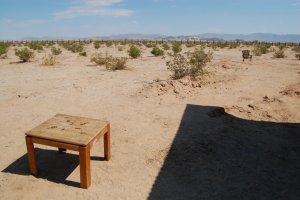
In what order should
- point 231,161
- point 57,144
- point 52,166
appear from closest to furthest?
point 57,144
point 52,166
point 231,161

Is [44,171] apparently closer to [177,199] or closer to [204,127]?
[177,199]

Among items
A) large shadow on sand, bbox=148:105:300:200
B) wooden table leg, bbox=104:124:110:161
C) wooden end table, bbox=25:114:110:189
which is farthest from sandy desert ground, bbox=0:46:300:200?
wooden end table, bbox=25:114:110:189

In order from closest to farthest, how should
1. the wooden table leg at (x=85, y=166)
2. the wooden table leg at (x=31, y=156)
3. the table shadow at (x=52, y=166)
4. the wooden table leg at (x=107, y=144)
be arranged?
the wooden table leg at (x=85, y=166) → the wooden table leg at (x=31, y=156) → the table shadow at (x=52, y=166) → the wooden table leg at (x=107, y=144)

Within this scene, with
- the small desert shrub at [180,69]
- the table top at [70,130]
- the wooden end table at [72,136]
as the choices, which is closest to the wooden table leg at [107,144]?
the wooden end table at [72,136]

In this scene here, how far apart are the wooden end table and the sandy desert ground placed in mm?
336

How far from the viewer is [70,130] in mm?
4031

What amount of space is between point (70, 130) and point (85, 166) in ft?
1.94

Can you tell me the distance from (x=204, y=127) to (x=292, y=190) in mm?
2473

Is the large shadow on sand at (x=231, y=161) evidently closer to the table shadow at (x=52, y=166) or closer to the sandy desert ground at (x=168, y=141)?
the sandy desert ground at (x=168, y=141)

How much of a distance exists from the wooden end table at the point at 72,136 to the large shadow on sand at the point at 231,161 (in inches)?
41.2

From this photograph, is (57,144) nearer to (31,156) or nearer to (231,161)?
(31,156)

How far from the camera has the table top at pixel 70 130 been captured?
374cm

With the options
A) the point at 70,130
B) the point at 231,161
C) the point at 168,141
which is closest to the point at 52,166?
the point at 70,130

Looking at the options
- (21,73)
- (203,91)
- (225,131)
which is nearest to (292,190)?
(225,131)
